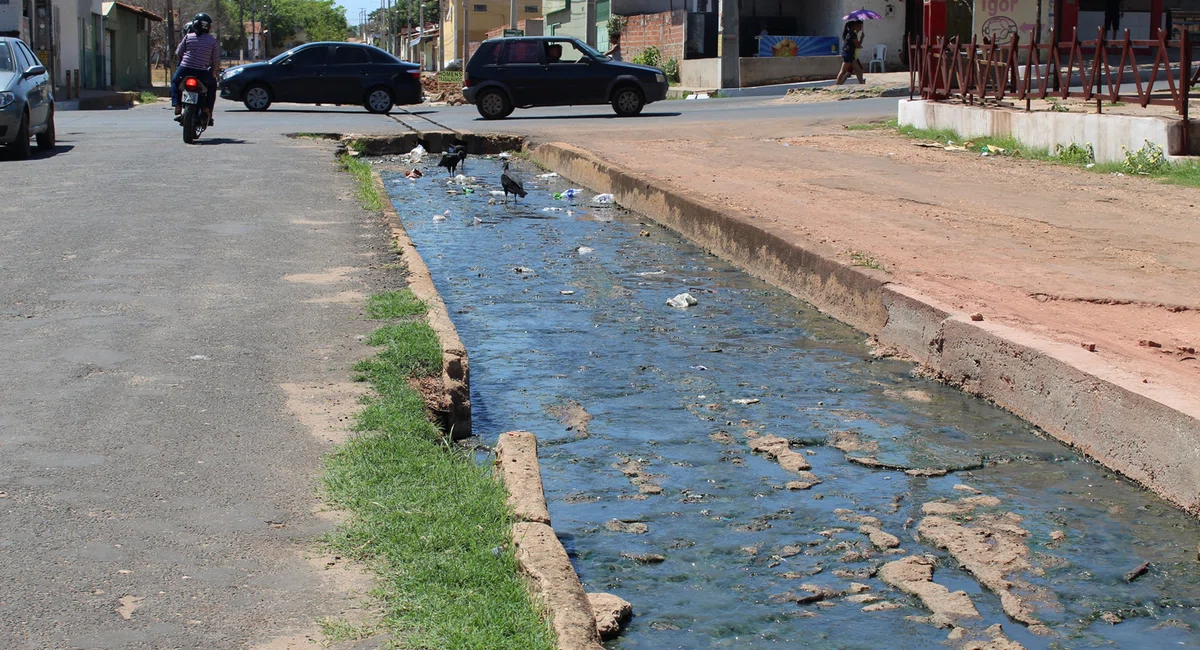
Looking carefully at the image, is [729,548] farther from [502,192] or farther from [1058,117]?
[1058,117]

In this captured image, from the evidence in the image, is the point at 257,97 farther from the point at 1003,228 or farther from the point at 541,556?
the point at 541,556

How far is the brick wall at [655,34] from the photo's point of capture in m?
39.9

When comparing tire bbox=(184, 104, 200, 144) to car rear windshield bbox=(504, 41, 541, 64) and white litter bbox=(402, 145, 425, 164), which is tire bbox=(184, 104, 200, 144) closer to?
white litter bbox=(402, 145, 425, 164)

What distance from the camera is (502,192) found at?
15156 mm

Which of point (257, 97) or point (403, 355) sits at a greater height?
point (257, 97)

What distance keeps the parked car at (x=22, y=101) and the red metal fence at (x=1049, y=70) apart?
12.1m

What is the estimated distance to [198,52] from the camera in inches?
649

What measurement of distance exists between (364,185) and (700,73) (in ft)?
84.4

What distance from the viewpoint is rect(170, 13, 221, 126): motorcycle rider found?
16422 mm

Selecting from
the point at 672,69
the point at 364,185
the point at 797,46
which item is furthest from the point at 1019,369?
the point at 672,69

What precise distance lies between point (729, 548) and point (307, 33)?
11548 centimetres

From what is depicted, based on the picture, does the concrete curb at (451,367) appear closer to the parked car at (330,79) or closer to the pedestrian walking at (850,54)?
the parked car at (330,79)

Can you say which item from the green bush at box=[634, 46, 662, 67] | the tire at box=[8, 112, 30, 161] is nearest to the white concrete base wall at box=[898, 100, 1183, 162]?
the tire at box=[8, 112, 30, 161]

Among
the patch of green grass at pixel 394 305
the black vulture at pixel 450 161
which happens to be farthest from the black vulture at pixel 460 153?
the patch of green grass at pixel 394 305
